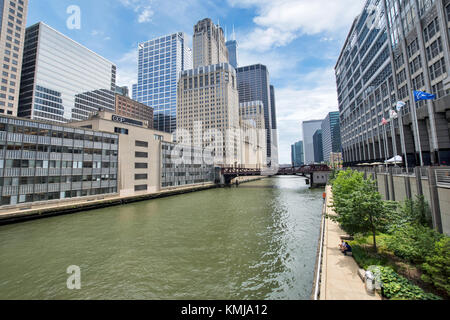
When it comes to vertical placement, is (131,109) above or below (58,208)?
above

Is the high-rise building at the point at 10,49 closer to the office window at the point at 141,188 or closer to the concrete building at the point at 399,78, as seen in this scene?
the office window at the point at 141,188

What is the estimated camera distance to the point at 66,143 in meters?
42.8

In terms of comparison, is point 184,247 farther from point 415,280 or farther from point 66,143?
point 66,143

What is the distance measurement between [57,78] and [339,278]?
154m

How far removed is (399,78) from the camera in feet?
156

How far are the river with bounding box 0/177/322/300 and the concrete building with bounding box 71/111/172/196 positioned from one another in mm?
23516

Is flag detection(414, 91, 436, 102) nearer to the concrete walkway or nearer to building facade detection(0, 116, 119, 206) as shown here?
the concrete walkway

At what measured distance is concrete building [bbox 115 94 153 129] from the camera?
548 feet

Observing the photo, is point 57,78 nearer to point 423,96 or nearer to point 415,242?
point 423,96

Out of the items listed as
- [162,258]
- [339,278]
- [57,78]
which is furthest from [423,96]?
[57,78]

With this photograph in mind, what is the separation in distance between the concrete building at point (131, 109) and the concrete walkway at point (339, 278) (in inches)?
6353

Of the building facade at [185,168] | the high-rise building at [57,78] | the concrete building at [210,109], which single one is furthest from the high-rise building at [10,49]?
the concrete building at [210,109]

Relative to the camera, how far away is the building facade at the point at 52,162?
34.7 m
